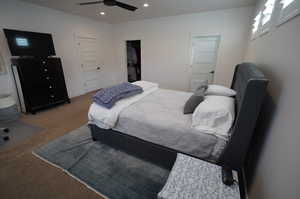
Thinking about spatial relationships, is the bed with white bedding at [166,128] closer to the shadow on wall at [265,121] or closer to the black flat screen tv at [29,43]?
the shadow on wall at [265,121]

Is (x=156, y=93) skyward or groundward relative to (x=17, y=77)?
groundward

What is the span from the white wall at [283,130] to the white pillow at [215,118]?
31cm

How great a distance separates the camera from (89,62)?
194 inches

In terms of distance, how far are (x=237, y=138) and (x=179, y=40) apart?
3883 mm

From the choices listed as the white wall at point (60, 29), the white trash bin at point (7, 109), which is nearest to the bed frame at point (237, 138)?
the white trash bin at point (7, 109)

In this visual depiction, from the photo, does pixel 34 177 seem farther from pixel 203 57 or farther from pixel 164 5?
pixel 203 57

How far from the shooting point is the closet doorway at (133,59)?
5.38m

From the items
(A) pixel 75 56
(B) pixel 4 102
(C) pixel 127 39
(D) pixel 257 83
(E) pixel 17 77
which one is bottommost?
(B) pixel 4 102

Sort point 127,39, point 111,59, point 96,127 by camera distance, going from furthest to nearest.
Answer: point 111,59 < point 127,39 < point 96,127

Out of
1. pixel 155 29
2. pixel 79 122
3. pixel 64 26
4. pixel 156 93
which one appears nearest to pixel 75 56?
pixel 64 26

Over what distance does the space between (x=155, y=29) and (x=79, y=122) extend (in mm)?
3863

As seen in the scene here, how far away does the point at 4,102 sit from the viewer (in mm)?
2801

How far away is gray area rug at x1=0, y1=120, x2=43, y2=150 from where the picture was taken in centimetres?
222

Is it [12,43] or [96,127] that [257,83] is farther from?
[12,43]
